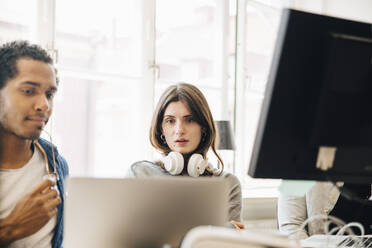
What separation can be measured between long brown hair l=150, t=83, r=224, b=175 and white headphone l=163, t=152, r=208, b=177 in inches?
6.3

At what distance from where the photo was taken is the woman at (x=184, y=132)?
179 cm

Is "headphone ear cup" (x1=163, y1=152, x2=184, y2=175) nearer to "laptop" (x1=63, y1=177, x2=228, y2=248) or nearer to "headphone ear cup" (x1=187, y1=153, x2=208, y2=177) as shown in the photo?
"headphone ear cup" (x1=187, y1=153, x2=208, y2=177)

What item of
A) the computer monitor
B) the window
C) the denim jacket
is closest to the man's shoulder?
the denim jacket

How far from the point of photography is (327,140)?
84cm

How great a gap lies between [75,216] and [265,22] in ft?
11.6

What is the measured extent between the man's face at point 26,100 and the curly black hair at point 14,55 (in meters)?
0.01

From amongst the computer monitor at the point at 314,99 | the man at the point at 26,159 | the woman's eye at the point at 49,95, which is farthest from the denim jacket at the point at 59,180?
the computer monitor at the point at 314,99

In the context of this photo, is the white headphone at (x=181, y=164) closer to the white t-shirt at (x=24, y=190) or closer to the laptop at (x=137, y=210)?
the white t-shirt at (x=24, y=190)

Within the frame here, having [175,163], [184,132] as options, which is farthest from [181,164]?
[184,132]

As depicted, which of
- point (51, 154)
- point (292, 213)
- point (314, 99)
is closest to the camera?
point (314, 99)

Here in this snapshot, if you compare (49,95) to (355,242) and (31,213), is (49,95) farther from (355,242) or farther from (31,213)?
(355,242)

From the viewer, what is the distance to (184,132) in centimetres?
179

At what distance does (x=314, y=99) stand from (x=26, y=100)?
972 mm

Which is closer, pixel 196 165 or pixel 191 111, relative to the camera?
pixel 196 165
